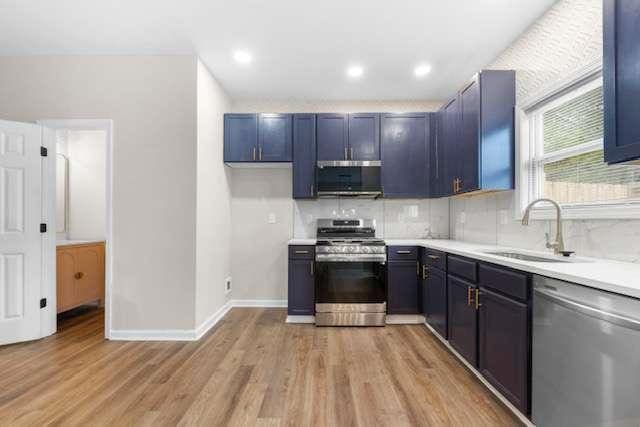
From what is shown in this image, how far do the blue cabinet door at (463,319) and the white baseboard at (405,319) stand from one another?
2.42ft

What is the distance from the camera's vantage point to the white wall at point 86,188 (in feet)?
13.4

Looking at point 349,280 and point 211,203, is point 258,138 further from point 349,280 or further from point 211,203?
point 349,280

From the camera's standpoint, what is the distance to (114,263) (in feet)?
9.16

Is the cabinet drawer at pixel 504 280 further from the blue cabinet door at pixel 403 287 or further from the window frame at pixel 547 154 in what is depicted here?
the blue cabinet door at pixel 403 287

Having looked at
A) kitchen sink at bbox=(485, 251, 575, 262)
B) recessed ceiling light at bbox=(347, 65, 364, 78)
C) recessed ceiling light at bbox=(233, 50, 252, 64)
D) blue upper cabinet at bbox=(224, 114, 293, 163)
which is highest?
recessed ceiling light at bbox=(233, 50, 252, 64)

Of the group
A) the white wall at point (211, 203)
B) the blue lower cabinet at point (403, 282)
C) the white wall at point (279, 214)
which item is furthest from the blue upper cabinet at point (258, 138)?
the blue lower cabinet at point (403, 282)

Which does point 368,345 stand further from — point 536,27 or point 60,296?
point 60,296

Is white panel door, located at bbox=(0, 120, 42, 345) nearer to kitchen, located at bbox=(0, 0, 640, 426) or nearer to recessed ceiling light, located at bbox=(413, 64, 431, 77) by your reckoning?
kitchen, located at bbox=(0, 0, 640, 426)

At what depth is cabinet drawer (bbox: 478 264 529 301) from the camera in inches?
63.6

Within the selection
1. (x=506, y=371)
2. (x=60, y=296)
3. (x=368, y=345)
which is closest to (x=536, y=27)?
(x=506, y=371)

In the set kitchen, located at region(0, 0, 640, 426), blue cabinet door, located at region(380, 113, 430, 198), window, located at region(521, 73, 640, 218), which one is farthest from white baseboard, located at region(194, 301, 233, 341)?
window, located at region(521, 73, 640, 218)

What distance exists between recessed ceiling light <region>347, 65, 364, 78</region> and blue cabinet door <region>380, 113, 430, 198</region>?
0.61 metres

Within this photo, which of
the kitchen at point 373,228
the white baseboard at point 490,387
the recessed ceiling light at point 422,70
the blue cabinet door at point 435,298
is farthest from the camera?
the recessed ceiling light at point 422,70

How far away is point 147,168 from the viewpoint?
9.21 ft
